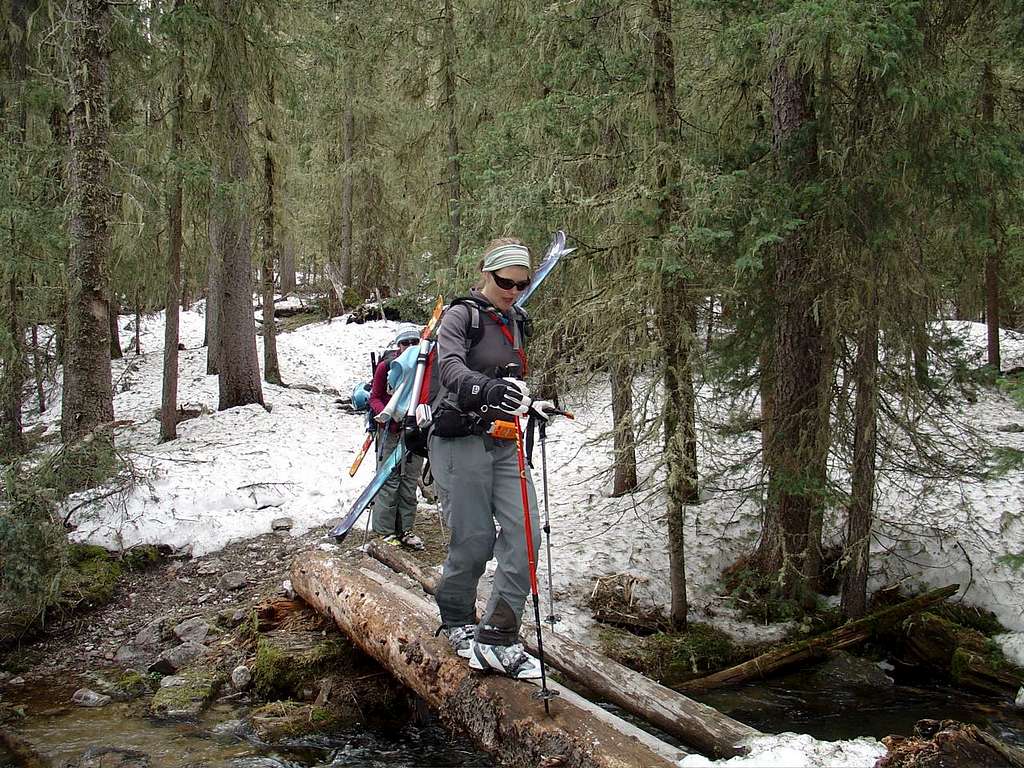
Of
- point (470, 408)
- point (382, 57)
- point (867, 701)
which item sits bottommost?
point (867, 701)

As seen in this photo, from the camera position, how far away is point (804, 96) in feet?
25.8

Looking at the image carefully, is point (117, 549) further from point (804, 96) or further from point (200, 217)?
point (804, 96)

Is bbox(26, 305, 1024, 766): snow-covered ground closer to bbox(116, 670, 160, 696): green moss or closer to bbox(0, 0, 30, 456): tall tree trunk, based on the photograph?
bbox(0, 0, 30, 456): tall tree trunk

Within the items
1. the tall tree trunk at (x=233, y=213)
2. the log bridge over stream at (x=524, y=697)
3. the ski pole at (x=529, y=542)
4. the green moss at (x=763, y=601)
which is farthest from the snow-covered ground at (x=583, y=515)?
the ski pole at (x=529, y=542)

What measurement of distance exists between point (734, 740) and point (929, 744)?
0.94 meters

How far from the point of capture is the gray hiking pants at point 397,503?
8.73m

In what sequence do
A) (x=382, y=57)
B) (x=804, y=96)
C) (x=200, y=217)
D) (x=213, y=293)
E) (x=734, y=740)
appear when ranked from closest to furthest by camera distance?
(x=734, y=740)
(x=804, y=96)
(x=200, y=217)
(x=382, y=57)
(x=213, y=293)

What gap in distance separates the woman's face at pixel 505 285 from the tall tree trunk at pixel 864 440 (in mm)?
4254

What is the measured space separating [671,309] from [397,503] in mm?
3833

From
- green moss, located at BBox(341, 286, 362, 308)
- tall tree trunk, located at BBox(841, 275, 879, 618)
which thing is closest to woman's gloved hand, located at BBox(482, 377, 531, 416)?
tall tree trunk, located at BBox(841, 275, 879, 618)

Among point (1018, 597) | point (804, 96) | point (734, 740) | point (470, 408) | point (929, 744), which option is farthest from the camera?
point (1018, 597)

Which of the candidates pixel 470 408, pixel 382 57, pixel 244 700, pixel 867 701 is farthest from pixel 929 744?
pixel 382 57

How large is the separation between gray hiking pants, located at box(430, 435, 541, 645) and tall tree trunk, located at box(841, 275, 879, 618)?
4571 mm

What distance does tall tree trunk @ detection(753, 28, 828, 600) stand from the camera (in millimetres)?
7613
